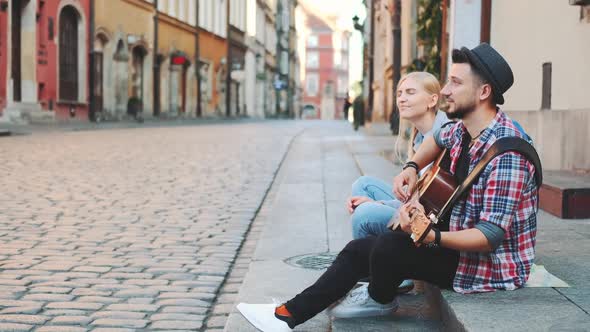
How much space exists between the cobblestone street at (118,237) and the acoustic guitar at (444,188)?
1.18 m

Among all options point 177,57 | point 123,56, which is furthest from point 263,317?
point 177,57

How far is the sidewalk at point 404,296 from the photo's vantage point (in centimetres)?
313

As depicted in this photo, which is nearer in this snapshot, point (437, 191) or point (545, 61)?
point (437, 191)

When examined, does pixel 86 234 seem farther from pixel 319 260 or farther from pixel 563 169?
pixel 563 169

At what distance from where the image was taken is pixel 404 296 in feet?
13.6

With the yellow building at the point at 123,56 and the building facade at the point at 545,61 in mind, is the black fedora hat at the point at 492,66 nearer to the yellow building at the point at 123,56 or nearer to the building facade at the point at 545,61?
the building facade at the point at 545,61

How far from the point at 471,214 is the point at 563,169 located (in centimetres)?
460

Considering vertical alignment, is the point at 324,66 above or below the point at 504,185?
above

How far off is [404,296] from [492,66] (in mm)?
1361

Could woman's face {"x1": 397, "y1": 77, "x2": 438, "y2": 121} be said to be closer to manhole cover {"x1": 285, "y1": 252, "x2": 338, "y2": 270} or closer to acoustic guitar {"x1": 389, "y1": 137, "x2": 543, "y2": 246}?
acoustic guitar {"x1": 389, "y1": 137, "x2": 543, "y2": 246}

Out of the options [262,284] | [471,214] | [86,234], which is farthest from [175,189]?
[471,214]

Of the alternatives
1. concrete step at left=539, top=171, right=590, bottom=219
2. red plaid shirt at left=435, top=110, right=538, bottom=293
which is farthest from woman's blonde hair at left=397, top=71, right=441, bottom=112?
concrete step at left=539, top=171, right=590, bottom=219

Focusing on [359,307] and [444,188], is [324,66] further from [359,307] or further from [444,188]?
[444,188]

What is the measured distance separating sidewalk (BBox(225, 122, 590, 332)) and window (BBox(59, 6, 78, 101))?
21113 millimetres
